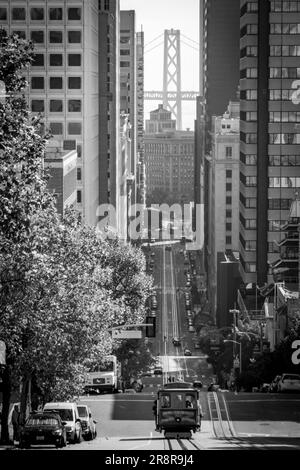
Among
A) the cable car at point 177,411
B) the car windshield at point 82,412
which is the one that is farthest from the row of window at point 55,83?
the cable car at point 177,411

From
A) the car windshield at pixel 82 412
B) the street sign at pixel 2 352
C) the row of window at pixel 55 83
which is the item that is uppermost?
the row of window at pixel 55 83

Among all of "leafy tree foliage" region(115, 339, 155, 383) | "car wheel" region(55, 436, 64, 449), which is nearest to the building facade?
"leafy tree foliage" region(115, 339, 155, 383)

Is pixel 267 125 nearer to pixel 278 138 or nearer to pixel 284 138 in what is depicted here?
pixel 278 138

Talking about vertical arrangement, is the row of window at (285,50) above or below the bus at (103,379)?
above

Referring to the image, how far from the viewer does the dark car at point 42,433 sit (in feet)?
144

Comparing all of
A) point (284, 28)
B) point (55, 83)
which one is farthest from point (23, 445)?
point (284, 28)

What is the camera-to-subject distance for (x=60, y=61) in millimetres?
147625

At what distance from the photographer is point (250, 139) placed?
188 m

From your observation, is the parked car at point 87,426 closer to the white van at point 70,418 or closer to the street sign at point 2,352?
the white van at point 70,418

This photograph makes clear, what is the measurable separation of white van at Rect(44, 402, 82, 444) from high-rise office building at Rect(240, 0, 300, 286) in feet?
434

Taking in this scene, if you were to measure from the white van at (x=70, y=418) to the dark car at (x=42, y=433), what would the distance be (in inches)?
167
